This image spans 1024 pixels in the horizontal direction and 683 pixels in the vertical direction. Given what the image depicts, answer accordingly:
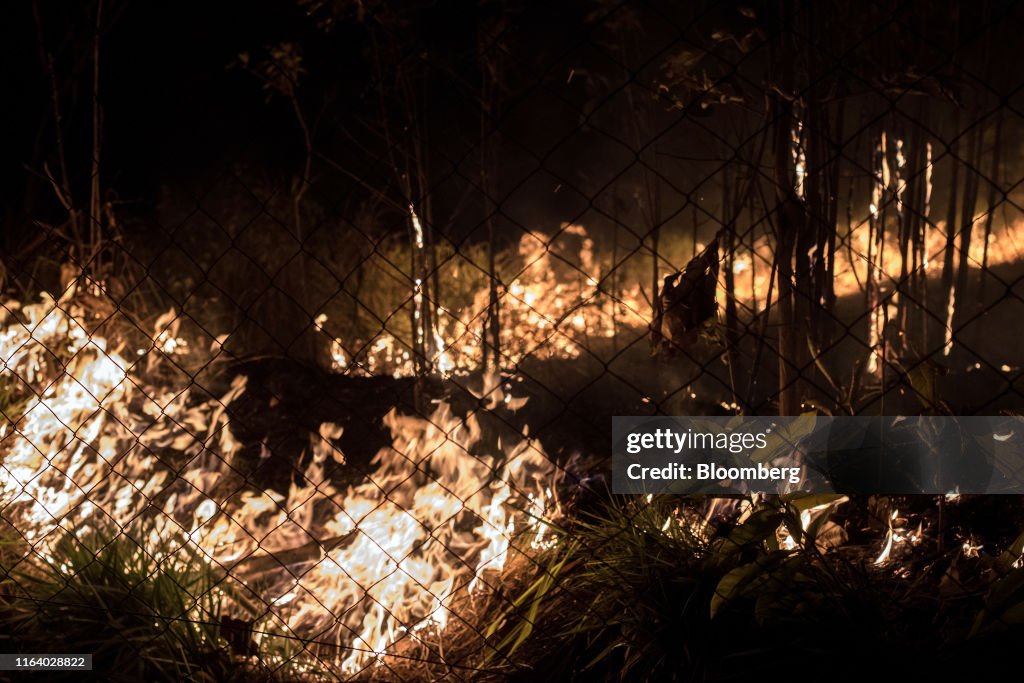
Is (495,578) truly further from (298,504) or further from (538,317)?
(538,317)

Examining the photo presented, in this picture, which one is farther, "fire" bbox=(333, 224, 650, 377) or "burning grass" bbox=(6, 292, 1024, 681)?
"fire" bbox=(333, 224, 650, 377)

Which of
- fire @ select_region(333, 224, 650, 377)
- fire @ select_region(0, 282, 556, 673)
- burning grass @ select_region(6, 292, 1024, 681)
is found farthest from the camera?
fire @ select_region(333, 224, 650, 377)

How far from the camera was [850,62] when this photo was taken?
278 cm

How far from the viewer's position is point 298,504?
2.82 m

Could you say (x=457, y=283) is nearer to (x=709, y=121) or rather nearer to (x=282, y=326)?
(x=282, y=326)

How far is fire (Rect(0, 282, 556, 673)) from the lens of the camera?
2.11m

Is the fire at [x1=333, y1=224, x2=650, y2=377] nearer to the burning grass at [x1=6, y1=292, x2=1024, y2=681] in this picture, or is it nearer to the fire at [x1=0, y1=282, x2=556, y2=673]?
the fire at [x1=0, y1=282, x2=556, y2=673]

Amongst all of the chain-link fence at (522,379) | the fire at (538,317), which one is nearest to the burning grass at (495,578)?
the chain-link fence at (522,379)

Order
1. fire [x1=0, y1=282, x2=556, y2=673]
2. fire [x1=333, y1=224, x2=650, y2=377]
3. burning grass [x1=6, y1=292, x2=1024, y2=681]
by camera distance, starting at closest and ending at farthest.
Answer: burning grass [x1=6, y1=292, x2=1024, y2=681], fire [x1=0, y1=282, x2=556, y2=673], fire [x1=333, y1=224, x2=650, y2=377]

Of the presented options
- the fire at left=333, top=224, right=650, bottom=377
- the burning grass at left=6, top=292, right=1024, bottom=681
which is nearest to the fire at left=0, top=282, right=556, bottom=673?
the burning grass at left=6, top=292, right=1024, bottom=681

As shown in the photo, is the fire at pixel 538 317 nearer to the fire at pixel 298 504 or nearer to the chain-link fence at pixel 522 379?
the chain-link fence at pixel 522 379

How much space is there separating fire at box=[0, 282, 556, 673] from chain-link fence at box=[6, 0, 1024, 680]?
17 millimetres

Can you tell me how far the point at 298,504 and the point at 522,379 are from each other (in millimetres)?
1000

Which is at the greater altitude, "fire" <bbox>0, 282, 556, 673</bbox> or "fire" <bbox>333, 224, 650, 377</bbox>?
"fire" <bbox>333, 224, 650, 377</bbox>
